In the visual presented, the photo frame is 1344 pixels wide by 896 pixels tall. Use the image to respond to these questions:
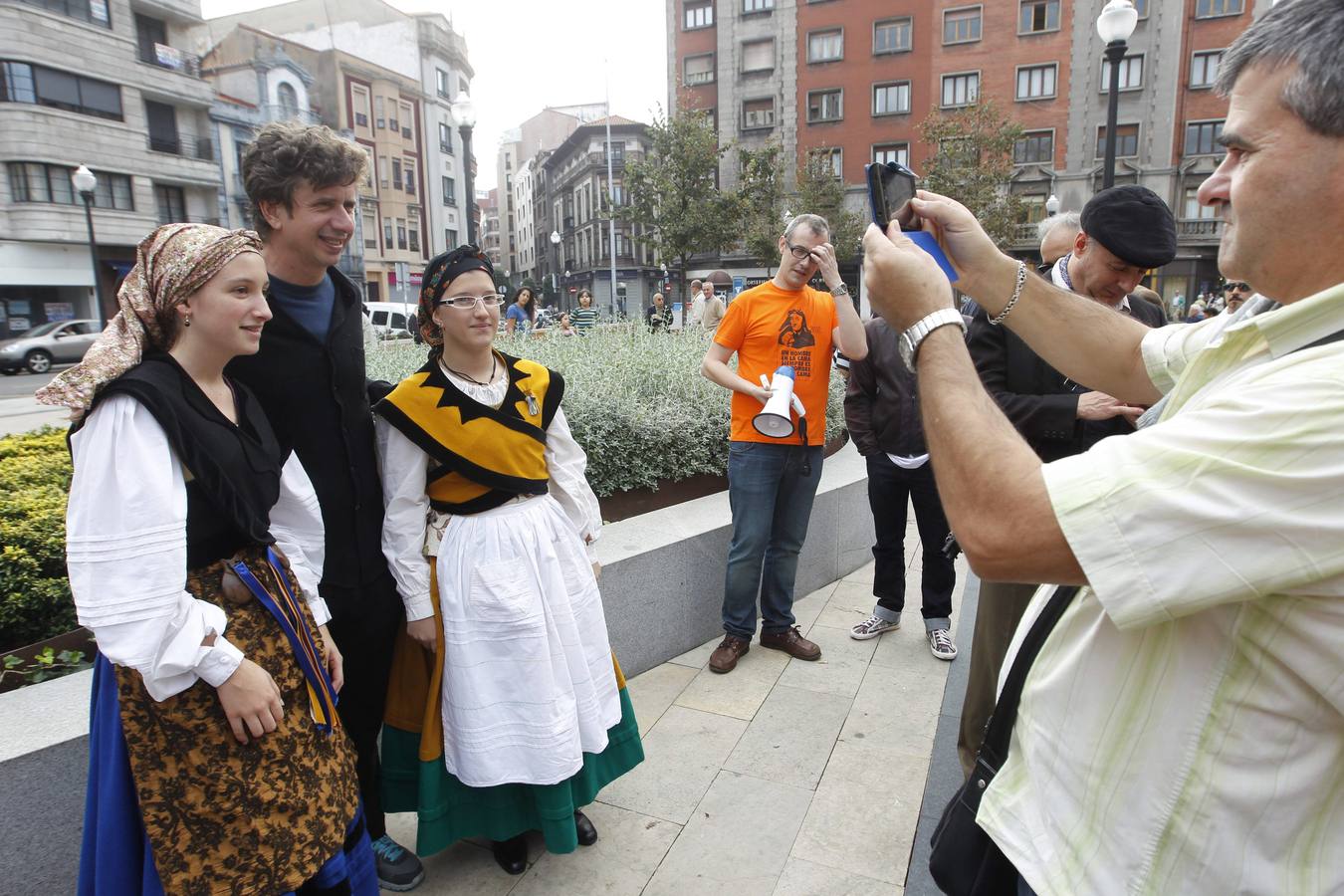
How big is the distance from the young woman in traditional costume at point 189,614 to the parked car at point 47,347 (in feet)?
78.8

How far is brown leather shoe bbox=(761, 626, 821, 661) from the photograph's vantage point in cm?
404

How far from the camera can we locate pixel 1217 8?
29469mm

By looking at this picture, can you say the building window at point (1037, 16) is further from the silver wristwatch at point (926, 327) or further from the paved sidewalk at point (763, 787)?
the silver wristwatch at point (926, 327)

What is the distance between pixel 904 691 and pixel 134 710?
312 centimetres

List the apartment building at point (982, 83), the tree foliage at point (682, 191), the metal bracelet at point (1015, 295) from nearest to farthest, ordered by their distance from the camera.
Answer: the metal bracelet at point (1015, 295)
the tree foliage at point (682, 191)
the apartment building at point (982, 83)

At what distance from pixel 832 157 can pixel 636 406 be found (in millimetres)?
33583

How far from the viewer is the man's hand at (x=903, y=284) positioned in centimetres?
125

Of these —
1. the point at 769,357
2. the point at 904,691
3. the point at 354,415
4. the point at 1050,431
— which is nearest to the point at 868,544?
the point at 904,691

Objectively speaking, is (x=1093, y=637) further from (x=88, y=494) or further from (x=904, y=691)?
(x=904, y=691)

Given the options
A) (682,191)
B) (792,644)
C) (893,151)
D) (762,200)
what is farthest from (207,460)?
(893,151)

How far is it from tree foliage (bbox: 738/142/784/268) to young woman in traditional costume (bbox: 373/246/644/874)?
92.6 ft

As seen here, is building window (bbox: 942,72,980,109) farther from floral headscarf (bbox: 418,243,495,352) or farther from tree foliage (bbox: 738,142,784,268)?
floral headscarf (bbox: 418,243,495,352)

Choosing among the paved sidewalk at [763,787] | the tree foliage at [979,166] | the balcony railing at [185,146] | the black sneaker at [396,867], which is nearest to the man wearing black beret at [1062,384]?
the paved sidewalk at [763,787]

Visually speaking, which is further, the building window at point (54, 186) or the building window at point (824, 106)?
the building window at point (824, 106)
